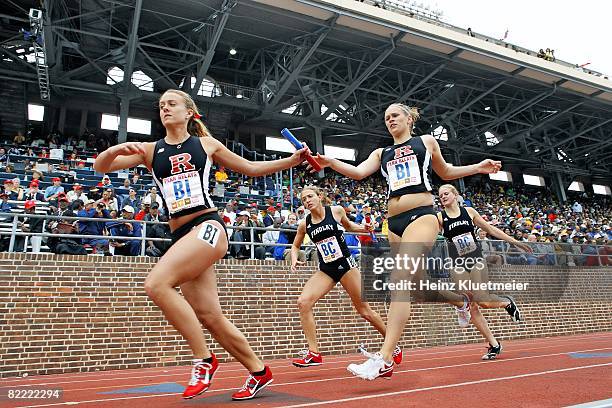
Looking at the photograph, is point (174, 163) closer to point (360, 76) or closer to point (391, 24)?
point (391, 24)

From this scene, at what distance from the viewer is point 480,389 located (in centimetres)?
331

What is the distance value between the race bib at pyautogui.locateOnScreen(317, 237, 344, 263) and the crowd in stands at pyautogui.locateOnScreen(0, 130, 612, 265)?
6.67ft

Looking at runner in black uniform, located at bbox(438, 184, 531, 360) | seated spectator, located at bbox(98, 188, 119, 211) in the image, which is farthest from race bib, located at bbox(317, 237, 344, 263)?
seated spectator, located at bbox(98, 188, 119, 211)

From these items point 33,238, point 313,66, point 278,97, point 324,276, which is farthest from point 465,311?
point 278,97

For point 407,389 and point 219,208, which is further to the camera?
point 219,208

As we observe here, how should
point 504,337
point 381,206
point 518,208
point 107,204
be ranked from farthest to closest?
point 518,208
point 381,206
point 504,337
point 107,204

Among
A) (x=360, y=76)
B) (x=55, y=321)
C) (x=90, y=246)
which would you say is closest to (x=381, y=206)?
(x=360, y=76)

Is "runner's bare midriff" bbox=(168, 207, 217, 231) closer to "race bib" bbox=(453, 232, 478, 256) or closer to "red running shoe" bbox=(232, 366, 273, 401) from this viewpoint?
"red running shoe" bbox=(232, 366, 273, 401)

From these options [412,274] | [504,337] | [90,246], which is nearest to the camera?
[412,274]

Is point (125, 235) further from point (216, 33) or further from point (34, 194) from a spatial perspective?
point (216, 33)

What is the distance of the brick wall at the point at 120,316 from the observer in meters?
6.82

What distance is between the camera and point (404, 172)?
13.2ft

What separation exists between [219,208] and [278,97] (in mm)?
10305

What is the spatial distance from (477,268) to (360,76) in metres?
16.8
